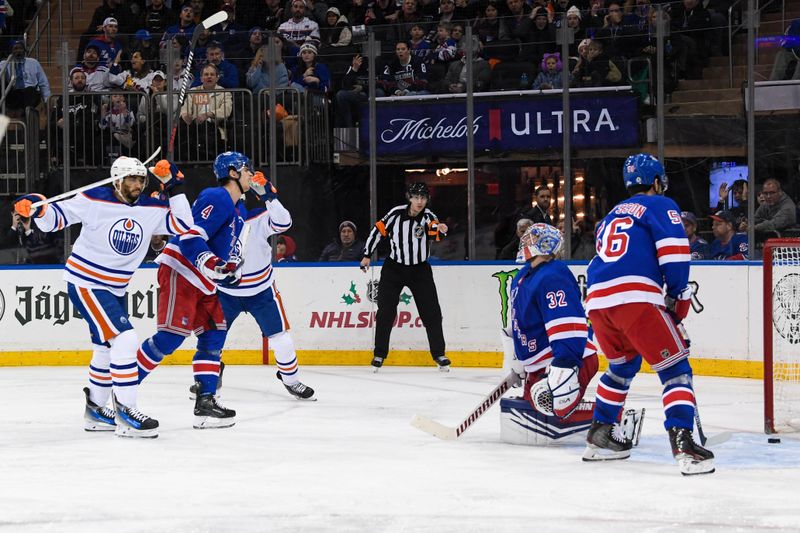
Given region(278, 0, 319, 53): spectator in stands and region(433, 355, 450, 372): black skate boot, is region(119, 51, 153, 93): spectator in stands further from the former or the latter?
region(433, 355, 450, 372): black skate boot

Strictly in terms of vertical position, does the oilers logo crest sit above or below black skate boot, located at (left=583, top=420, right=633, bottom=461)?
above

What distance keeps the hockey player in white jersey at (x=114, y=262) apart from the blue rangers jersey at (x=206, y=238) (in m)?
0.34

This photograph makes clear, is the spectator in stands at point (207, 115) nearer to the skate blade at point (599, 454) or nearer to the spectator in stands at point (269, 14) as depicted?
the spectator in stands at point (269, 14)

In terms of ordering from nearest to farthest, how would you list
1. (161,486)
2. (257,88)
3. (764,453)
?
1. (161,486)
2. (764,453)
3. (257,88)

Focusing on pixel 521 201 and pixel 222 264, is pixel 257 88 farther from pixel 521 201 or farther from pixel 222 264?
pixel 222 264

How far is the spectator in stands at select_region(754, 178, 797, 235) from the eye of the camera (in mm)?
8891

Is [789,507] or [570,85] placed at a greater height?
[570,85]

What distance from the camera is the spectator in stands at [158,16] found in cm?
1288

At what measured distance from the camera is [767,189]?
354 inches

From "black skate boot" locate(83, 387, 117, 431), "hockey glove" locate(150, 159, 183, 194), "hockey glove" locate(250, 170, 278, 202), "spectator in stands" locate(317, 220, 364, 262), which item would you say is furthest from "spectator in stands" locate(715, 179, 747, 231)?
"black skate boot" locate(83, 387, 117, 431)

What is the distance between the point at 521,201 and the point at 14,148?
430 centimetres

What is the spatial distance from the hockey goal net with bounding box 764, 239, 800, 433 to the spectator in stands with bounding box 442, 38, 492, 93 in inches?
120

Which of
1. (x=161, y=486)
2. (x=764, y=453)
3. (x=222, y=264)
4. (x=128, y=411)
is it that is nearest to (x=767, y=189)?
(x=764, y=453)

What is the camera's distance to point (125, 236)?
20.7 feet
